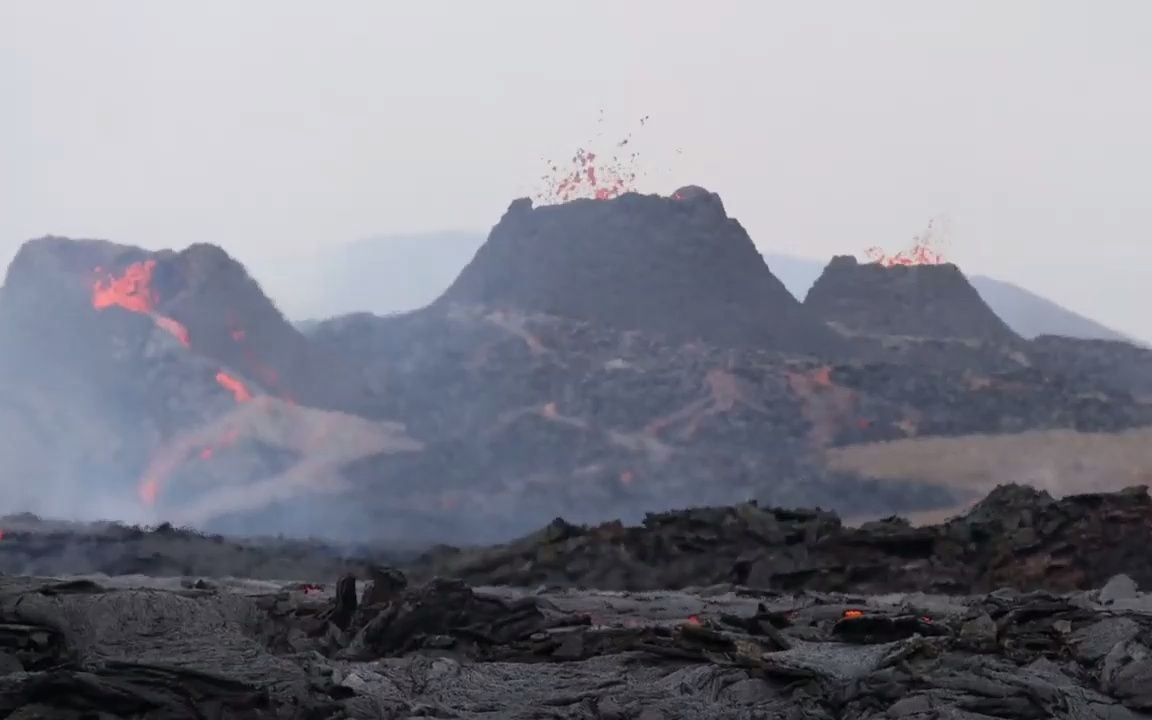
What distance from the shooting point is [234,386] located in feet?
154

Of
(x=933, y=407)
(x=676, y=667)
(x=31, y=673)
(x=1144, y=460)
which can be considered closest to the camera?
(x=31, y=673)

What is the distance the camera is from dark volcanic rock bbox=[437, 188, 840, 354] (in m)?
52.6

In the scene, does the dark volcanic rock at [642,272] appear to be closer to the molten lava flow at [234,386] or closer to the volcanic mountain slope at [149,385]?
the volcanic mountain slope at [149,385]

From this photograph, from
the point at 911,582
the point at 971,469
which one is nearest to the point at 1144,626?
the point at 911,582

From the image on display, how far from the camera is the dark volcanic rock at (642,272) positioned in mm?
52562

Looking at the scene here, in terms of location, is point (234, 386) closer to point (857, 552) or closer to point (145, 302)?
point (145, 302)

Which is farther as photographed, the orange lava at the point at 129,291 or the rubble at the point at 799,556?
the orange lava at the point at 129,291

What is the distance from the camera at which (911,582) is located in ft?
59.9

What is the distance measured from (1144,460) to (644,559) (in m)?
25.5

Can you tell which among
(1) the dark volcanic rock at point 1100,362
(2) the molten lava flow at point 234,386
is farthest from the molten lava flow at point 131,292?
(1) the dark volcanic rock at point 1100,362

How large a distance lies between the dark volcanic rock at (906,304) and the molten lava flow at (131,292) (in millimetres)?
29135

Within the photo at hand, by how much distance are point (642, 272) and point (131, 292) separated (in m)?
22.4

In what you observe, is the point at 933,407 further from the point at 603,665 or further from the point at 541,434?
the point at 603,665

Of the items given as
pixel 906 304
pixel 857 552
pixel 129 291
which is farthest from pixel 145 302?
pixel 857 552
